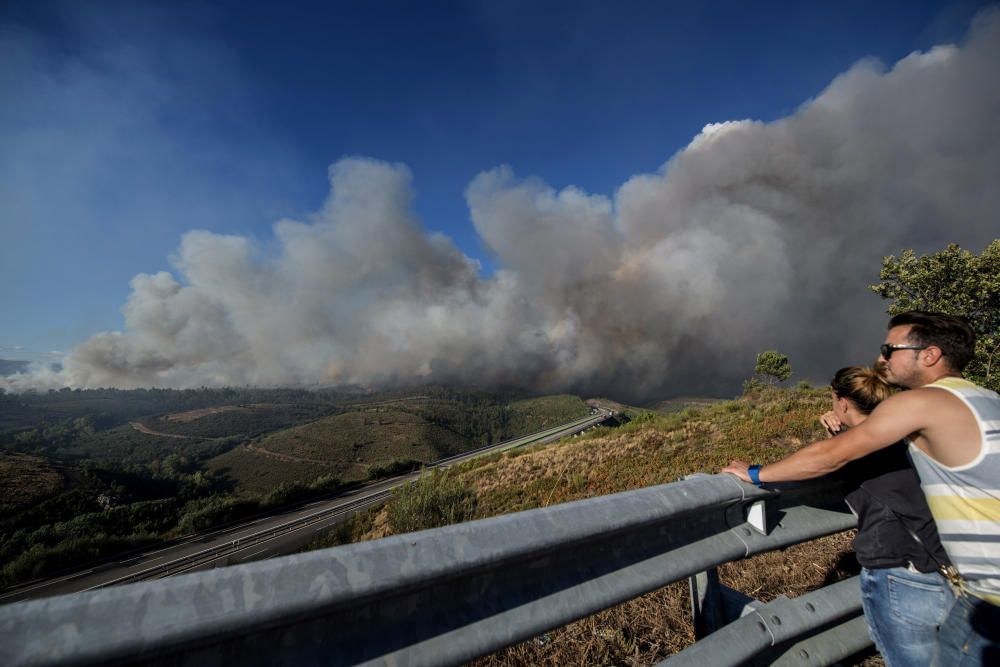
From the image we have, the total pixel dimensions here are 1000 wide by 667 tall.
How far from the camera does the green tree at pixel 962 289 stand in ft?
73.1

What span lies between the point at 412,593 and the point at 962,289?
34.7 m

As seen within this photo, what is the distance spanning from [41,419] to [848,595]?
269m

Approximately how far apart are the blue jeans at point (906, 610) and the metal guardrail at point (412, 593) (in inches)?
27.7

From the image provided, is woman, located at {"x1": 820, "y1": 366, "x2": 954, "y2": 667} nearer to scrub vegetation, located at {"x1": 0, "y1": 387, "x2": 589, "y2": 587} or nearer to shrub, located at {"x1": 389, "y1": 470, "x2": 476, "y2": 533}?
shrub, located at {"x1": 389, "y1": 470, "x2": 476, "y2": 533}

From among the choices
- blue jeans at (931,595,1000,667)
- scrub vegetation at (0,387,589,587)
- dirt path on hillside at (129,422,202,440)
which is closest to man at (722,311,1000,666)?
blue jeans at (931,595,1000,667)

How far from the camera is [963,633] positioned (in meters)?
Result: 2.10

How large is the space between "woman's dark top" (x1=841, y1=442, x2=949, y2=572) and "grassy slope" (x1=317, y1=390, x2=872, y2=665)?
5.32 feet

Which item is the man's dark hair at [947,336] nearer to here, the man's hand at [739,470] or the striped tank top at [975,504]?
the striped tank top at [975,504]

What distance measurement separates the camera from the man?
2025 millimetres

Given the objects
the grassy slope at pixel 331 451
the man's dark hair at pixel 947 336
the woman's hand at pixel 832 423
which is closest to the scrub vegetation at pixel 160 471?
the grassy slope at pixel 331 451

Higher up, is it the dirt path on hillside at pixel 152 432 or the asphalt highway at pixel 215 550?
the dirt path on hillside at pixel 152 432

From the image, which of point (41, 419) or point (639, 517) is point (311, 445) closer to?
point (639, 517)

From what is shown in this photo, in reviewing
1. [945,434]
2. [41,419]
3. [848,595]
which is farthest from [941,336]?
[41,419]

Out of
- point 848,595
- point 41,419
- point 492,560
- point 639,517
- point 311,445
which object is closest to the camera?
point 492,560
